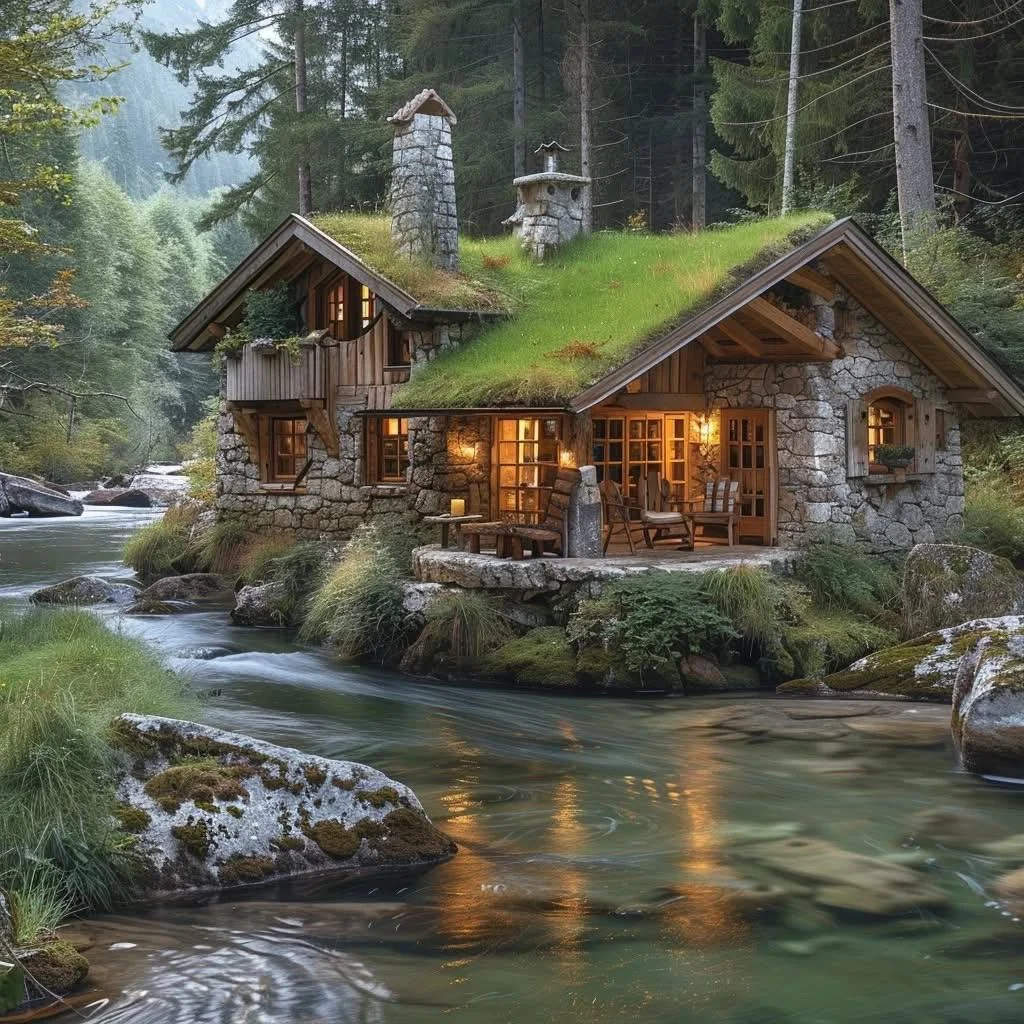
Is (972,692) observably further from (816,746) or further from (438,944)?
(438,944)

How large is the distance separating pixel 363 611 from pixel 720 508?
4.80 meters

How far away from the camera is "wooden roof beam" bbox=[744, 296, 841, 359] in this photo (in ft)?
53.3

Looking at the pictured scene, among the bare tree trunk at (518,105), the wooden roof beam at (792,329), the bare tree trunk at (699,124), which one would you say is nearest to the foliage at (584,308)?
the wooden roof beam at (792,329)

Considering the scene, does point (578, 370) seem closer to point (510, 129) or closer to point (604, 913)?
point (604, 913)

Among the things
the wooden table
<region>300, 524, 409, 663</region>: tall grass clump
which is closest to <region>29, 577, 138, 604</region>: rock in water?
<region>300, 524, 409, 663</region>: tall grass clump

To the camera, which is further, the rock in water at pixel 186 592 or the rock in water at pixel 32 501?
the rock in water at pixel 32 501

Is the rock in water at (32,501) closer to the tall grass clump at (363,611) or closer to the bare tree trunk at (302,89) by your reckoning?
the bare tree trunk at (302,89)

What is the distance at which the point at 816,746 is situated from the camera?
37.7 feet

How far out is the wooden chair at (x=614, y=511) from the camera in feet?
54.7

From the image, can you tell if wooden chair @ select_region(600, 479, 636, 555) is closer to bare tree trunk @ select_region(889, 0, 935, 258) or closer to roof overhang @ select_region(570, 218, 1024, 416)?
roof overhang @ select_region(570, 218, 1024, 416)

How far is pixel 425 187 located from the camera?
19781 millimetres

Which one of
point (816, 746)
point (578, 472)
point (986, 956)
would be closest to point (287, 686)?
point (578, 472)

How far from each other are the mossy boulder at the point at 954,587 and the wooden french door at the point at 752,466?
7.29 ft

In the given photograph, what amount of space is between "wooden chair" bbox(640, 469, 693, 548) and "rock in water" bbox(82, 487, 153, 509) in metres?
24.1
